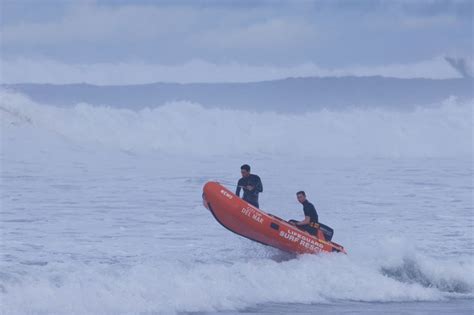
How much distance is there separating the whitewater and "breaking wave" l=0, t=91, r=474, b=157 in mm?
51

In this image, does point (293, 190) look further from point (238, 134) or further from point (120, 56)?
point (120, 56)

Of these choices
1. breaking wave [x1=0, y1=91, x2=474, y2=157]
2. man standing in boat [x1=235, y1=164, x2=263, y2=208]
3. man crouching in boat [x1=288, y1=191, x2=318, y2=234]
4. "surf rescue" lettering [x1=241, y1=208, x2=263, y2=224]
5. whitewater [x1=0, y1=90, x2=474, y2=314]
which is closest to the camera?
whitewater [x1=0, y1=90, x2=474, y2=314]

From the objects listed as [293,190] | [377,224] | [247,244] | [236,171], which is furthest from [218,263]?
[236,171]

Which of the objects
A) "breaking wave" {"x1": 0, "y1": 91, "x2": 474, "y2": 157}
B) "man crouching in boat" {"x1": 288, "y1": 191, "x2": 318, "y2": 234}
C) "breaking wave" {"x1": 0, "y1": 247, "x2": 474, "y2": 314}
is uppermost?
"breaking wave" {"x1": 0, "y1": 91, "x2": 474, "y2": 157}

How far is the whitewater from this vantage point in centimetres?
942

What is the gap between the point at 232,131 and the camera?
71.1ft

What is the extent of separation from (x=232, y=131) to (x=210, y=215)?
7953mm

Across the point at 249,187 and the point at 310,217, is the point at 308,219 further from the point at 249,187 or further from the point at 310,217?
the point at 249,187

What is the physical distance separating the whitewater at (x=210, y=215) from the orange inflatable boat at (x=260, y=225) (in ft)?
0.50

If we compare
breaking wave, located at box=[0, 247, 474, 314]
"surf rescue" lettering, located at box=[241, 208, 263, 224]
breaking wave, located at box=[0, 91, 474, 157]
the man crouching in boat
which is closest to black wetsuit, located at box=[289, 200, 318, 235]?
the man crouching in boat

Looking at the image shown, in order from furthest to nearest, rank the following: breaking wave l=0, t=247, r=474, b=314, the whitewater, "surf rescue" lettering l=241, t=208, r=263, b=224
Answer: "surf rescue" lettering l=241, t=208, r=263, b=224
the whitewater
breaking wave l=0, t=247, r=474, b=314

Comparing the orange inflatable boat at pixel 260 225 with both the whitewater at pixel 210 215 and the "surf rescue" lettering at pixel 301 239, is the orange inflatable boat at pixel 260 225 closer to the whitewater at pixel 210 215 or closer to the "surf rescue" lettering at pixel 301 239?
→ the "surf rescue" lettering at pixel 301 239

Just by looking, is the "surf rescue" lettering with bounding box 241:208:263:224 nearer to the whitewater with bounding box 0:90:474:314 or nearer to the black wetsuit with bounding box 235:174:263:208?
the black wetsuit with bounding box 235:174:263:208

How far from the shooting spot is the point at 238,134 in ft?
70.5
